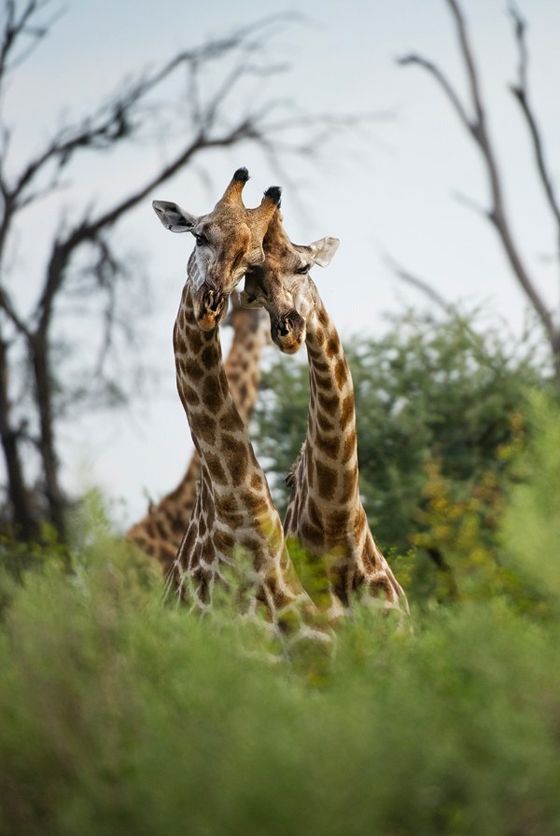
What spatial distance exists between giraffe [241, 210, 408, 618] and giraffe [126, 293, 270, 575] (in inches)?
138

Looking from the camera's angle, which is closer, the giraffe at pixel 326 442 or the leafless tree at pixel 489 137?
the giraffe at pixel 326 442

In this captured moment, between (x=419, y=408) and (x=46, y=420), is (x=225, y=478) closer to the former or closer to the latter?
(x=419, y=408)

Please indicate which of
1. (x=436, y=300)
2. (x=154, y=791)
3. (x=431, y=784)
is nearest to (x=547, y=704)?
(x=431, y=784)

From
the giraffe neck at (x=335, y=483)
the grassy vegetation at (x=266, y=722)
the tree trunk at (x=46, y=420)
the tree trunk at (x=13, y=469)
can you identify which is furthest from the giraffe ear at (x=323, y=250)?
the tree trunk at (x=13, y=469)

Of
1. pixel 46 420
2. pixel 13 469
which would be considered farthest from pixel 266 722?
pixel 13 469

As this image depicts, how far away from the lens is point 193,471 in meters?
9.36

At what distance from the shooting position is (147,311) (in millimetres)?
15523

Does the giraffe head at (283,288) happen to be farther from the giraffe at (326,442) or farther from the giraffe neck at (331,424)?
the giraffe neck at (331,424)

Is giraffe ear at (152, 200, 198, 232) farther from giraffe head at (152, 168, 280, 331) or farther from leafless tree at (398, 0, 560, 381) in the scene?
leafless tree at (398, 0, 560, 381)

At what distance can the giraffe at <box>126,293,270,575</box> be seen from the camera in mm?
8977

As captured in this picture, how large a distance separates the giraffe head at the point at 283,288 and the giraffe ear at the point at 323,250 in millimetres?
107

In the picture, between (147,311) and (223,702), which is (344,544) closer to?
(223,702)

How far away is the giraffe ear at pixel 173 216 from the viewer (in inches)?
208

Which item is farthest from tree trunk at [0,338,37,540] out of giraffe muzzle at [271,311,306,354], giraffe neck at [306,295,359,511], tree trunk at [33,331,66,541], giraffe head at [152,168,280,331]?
giraffe muzzle at [271,311,306,354]
